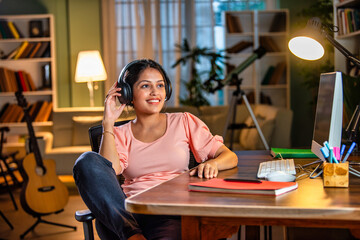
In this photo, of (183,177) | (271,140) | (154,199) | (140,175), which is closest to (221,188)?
(154,199)

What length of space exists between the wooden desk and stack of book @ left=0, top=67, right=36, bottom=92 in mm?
5351

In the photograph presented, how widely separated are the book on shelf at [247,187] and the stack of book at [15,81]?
5349 millimetres

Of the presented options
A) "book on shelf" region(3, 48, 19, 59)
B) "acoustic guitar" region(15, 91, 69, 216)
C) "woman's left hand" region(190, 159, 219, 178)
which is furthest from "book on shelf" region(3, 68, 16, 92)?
"woman's left hand" region(190, 159, 219, 178)

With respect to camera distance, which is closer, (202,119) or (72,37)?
(202,119)

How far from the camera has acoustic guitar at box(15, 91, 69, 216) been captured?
373 cm

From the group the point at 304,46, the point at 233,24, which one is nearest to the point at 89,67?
the point at 233,24

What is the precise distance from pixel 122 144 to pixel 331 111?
79cm

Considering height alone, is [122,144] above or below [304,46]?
below

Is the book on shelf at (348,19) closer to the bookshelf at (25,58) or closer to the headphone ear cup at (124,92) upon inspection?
the headphone ear cup at (124,92)

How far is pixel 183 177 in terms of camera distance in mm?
1633

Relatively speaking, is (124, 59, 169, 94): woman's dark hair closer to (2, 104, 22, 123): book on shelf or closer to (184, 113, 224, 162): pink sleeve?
(184, 113, 224, 162): pink sleeve

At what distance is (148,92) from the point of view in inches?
78.7

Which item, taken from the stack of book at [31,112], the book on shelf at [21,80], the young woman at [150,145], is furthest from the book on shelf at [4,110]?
the young woman at [150,145]

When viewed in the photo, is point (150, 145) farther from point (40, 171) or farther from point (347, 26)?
point (347, 26)
